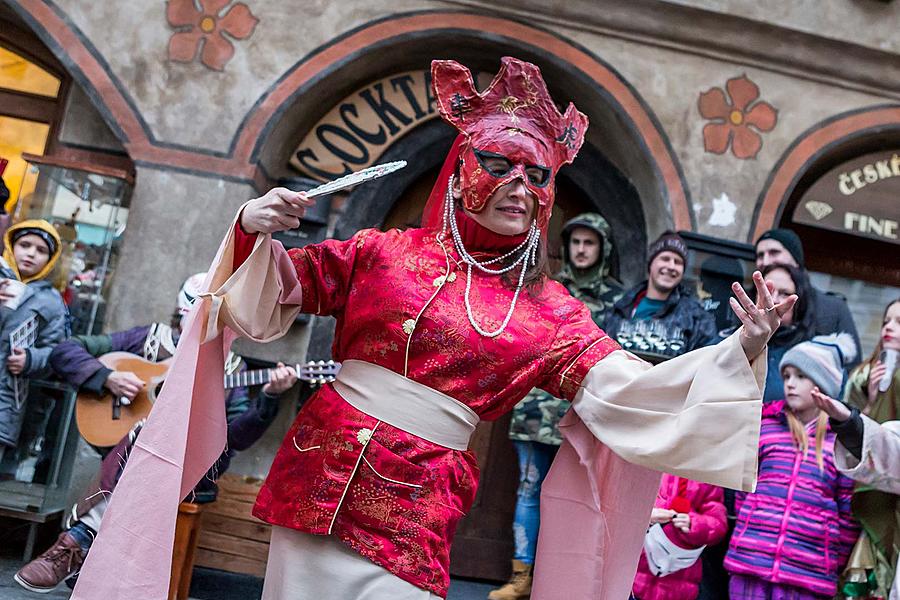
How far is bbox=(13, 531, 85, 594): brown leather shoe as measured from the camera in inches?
167

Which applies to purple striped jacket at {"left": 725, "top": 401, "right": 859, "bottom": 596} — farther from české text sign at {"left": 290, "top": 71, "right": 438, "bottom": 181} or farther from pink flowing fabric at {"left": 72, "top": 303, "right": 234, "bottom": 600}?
české text sign at {"left": 290, "top": 71, "right": 438, "bottom": 181}

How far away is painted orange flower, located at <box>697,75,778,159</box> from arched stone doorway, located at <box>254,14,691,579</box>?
1.12 feet

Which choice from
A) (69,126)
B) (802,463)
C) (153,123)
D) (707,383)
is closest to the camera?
(707,383)

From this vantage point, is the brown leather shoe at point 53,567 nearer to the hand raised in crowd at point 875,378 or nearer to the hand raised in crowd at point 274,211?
the hand raised in crowd at point 274,211

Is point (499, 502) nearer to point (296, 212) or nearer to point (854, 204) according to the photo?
point (854, 204)

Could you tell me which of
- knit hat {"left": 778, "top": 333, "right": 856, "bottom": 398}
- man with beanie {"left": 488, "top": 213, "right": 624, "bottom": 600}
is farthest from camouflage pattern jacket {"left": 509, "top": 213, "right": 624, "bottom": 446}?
knit hat {"left": 778, "top": 333, "right": 856, "bottom": 398}

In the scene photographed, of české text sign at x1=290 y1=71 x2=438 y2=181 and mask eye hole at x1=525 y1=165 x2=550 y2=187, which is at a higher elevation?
české text sign at x1=290 y1=71 x2=438 y2=181

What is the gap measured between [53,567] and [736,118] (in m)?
4.60

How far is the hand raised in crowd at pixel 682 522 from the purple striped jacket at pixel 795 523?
7.8 inches

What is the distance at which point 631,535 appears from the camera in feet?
8.59

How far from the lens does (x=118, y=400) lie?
187 inches

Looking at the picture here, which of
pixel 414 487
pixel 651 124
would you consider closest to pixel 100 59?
pixel 651 124

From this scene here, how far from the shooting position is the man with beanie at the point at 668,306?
4660 mm

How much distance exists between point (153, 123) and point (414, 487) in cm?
407
